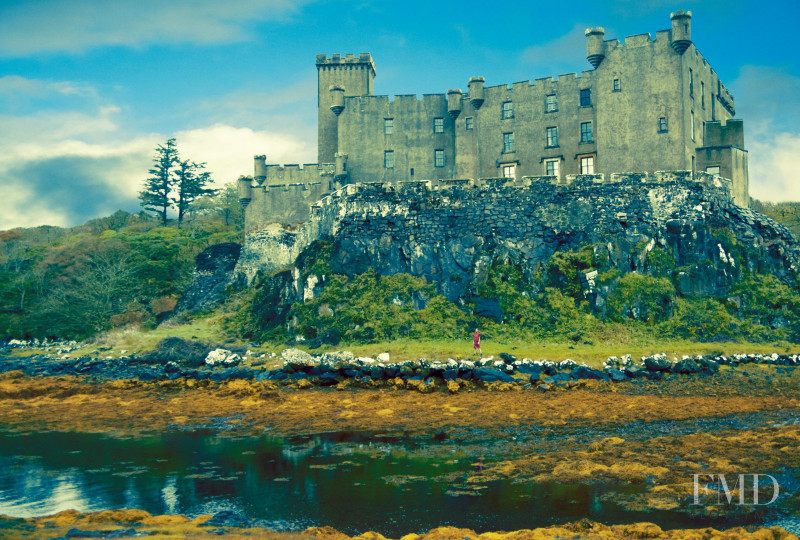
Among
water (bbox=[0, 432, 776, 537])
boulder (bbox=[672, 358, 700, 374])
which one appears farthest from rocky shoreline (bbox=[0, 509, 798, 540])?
boulder (bbox=[672, 358, 700, 374])

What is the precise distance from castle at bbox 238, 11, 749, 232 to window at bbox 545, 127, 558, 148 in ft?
0.23

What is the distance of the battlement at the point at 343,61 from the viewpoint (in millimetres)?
45562

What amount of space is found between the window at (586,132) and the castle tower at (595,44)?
3809mm

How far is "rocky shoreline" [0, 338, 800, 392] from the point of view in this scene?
21.5m

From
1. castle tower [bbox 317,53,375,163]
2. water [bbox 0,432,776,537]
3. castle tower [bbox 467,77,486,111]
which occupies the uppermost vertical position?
castle tower [bbox 317,53,375,163]

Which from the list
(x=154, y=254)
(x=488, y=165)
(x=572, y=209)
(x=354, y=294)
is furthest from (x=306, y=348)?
(x=154, y=254)

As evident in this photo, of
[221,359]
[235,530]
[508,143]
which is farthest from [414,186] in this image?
[235,530]

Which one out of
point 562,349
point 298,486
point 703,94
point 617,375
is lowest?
point 298,486

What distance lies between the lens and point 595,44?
1426 inches

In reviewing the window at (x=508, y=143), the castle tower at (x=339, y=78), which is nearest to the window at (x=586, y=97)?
the window at (x=508, y=143)

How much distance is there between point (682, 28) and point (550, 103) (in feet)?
28.4

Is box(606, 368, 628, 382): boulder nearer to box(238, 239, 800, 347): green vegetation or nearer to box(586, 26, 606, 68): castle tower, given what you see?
box(238, 239, 800, 347): green vegetation

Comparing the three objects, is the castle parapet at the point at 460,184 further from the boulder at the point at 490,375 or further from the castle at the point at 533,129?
the boulder at the point at 490,375

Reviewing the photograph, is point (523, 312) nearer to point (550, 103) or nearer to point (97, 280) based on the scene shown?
point (550, 103)
